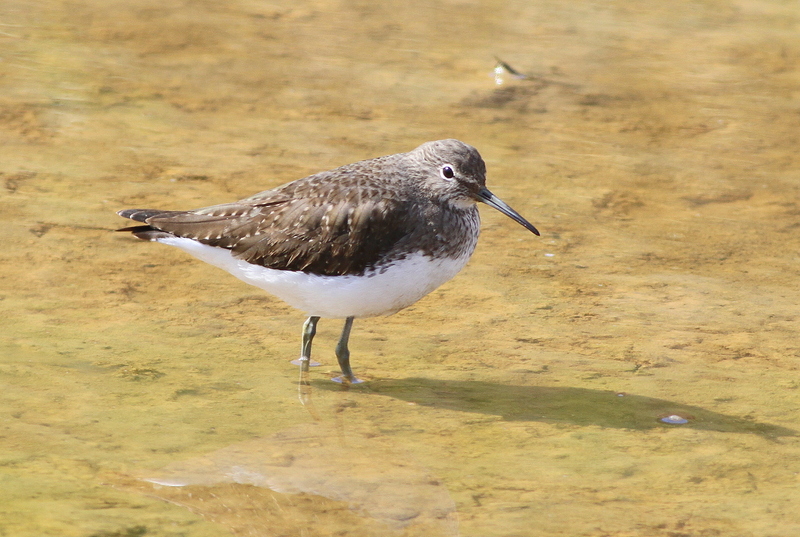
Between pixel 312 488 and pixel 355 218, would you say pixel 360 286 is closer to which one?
pixel 355 218

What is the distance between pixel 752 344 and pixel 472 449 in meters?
2.83

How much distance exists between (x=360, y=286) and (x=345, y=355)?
730mm

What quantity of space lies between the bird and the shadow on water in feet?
1.95

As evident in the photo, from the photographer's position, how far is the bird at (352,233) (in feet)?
23.0

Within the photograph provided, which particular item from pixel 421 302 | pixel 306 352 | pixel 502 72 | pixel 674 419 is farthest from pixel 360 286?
pixel 502 72

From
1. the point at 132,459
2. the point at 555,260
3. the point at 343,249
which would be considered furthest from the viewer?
the point at 555,260

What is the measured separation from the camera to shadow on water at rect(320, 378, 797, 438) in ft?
22.8

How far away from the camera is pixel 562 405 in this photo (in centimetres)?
720

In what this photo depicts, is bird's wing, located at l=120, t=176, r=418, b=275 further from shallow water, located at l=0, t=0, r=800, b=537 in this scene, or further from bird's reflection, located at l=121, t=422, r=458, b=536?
bird's reflection, located at l=121, t=422, r=458, b=536

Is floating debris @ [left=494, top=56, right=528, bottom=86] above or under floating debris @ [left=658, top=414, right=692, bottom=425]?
above

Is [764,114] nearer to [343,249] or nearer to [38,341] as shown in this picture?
[343,249]

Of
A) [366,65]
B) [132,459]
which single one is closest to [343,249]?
[132,459]

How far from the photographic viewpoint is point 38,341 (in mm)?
7566

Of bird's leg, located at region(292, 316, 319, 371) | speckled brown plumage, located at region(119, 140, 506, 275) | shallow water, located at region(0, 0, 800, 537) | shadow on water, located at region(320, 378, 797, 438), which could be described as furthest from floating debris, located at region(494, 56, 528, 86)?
shadow on water, located at region(320, 378, 797, 438)
